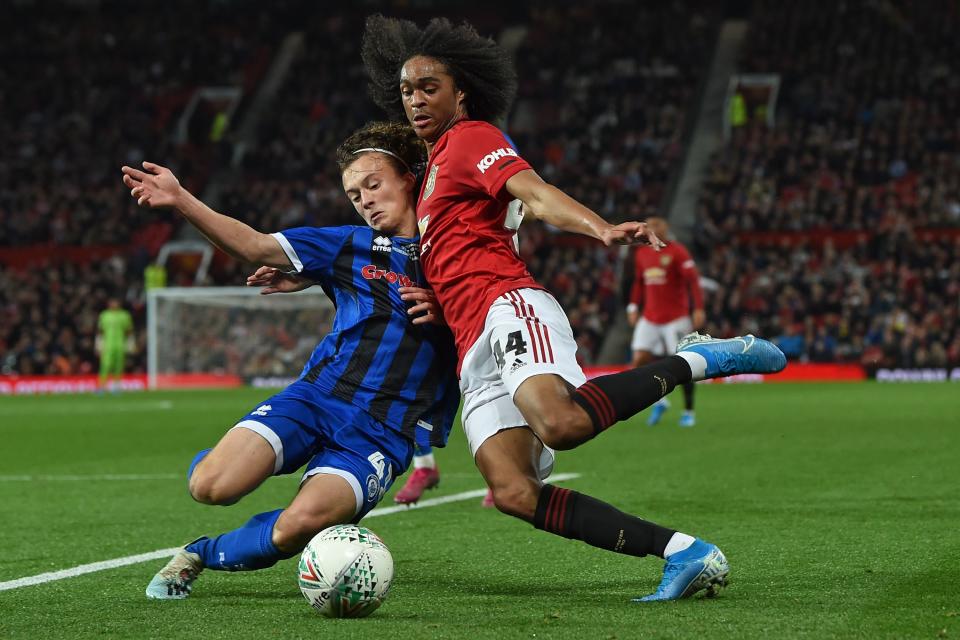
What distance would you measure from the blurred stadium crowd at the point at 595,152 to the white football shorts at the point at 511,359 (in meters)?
21.5

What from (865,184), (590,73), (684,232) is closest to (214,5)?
(590,73)

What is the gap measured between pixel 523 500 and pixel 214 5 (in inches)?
1522

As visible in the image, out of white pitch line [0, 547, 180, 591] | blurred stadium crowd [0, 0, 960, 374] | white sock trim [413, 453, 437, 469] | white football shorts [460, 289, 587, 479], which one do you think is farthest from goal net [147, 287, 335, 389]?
white football shorts [460, 289, 587, 479]

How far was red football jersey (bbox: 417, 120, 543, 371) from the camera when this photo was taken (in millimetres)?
4785

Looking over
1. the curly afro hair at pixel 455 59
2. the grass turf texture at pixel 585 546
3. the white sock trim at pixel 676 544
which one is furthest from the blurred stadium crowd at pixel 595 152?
the white sock trim at pixel 676 544

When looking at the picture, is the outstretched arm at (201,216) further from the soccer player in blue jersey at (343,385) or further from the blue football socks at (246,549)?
the blue football socks at (246,549)

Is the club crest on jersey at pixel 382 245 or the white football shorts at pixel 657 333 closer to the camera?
the club crest on jersey at pixel 382 245

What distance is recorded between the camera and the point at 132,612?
4559 mm

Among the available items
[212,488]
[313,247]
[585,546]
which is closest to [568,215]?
[313,247]

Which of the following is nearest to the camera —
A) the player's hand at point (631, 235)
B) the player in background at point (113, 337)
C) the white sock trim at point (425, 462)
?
the player's hand at point (631, 235)

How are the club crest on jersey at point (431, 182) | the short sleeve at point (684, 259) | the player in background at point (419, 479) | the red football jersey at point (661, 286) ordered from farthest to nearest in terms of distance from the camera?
the red football jersey at point (661, 286)
the short sleeve at point (684, 259)
the player in background at point (419, 479)
the club crest on jersey at point (431, 182)

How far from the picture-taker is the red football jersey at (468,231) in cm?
479

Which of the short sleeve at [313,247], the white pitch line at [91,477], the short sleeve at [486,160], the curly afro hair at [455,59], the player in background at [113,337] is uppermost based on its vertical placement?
the curly afro hair at [455,59]

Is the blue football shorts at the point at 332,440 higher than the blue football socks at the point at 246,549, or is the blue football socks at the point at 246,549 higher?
the blue football shorts at the point at 332,440
